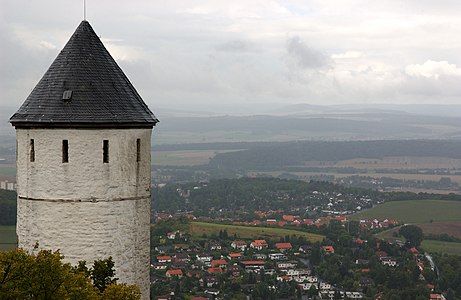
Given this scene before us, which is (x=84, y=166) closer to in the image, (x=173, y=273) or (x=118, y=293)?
(x=118, y=293)

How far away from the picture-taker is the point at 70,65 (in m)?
13.5

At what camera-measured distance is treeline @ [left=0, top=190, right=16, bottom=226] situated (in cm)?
10350

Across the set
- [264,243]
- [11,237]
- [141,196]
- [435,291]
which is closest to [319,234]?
[264,243]

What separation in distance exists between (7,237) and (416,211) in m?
112

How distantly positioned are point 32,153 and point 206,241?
414 ft

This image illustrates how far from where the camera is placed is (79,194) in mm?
12852

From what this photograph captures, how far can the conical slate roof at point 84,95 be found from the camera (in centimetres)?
1289

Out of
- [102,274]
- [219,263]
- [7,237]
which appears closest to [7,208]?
[7,237]

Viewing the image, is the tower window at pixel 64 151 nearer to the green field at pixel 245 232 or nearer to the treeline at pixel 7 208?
the treeline at pixel 7 208

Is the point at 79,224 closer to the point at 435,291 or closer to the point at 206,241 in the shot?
the point at 435,291

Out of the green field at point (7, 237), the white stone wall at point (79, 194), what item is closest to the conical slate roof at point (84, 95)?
the white stone wall at point (79, 194)

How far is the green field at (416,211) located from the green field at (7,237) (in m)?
92.7

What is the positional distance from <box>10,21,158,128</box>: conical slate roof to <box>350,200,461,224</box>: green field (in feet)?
503

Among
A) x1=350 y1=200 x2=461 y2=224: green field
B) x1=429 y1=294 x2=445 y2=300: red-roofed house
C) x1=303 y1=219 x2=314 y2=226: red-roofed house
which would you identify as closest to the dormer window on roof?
x1=429 y1=294 x2=445 y2=300: red-roofed house
